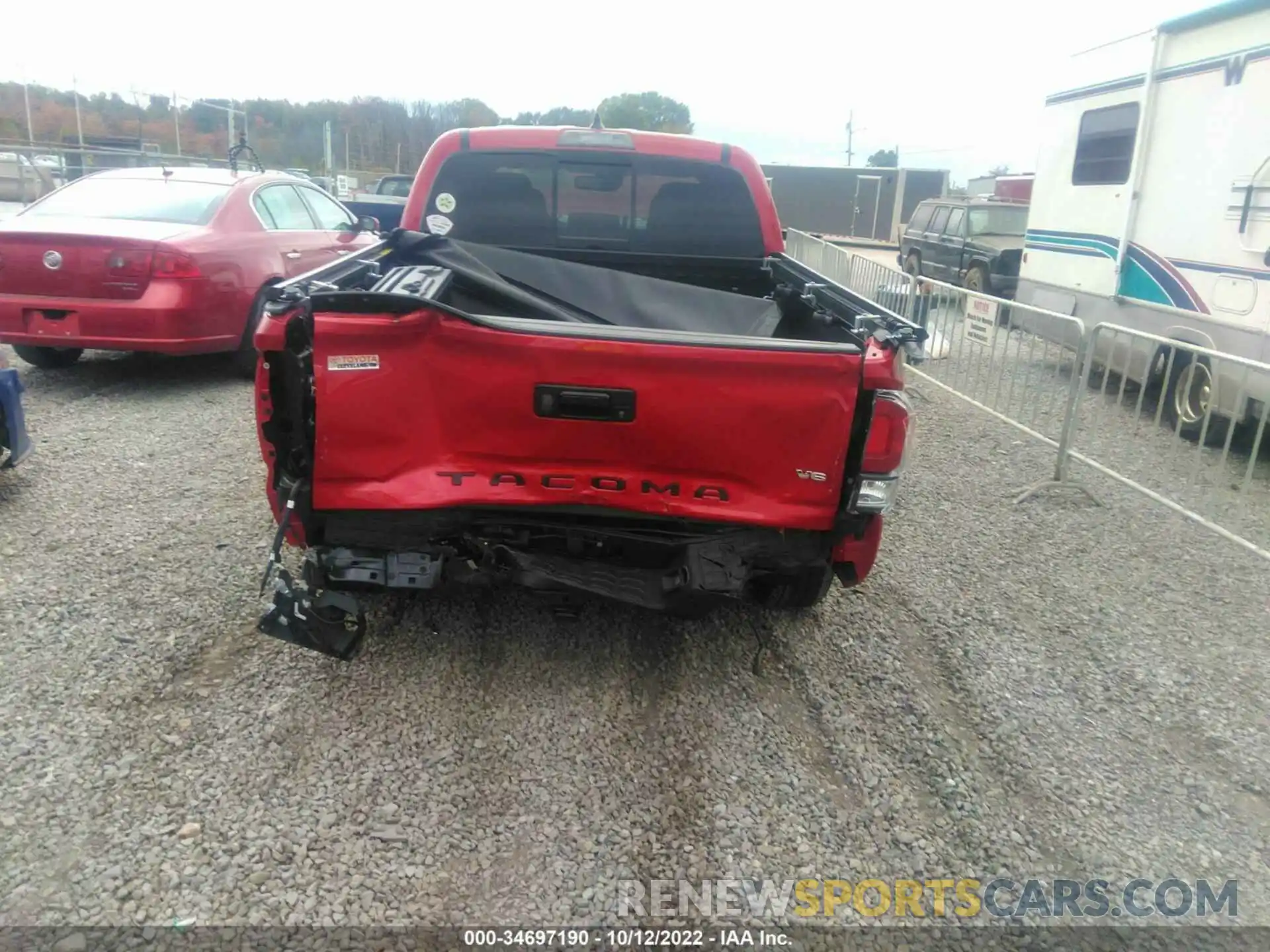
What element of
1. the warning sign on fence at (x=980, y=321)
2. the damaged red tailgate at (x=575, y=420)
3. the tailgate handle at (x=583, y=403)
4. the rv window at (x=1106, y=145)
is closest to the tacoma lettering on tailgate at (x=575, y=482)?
the damaged red tailgate at (x=575, y=420)

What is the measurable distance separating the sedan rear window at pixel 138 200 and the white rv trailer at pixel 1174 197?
248 inches

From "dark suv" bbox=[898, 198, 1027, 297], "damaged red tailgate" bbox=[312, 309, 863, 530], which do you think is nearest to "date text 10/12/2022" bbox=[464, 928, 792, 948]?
"damaged red tailgate" bbox=[312, 309, 863, 530]

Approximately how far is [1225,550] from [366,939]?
5206mm

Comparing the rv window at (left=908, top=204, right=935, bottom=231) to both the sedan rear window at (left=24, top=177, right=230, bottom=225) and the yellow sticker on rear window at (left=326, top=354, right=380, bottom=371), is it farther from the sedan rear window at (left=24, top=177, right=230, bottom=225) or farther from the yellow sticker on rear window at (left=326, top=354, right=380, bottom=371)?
the yellow sticker on rear window at (left=326, top=354, right=380, bottom=371)

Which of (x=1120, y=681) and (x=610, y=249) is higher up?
(x=610, y=249)

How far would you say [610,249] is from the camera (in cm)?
529

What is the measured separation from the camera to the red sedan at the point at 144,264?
6.57 metres

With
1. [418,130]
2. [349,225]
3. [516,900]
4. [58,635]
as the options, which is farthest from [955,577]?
[418,130]

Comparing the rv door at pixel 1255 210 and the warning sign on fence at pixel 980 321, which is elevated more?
the rv door at pixel 1255 210

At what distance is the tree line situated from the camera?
30875 mm

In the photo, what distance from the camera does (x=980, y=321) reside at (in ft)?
24.2

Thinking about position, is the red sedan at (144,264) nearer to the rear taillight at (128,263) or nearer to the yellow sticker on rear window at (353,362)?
the rear taillight at (128,263)

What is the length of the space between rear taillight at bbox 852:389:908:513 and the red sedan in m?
→ 5.23

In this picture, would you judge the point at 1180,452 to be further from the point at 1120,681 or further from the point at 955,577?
the point at 1120,681
